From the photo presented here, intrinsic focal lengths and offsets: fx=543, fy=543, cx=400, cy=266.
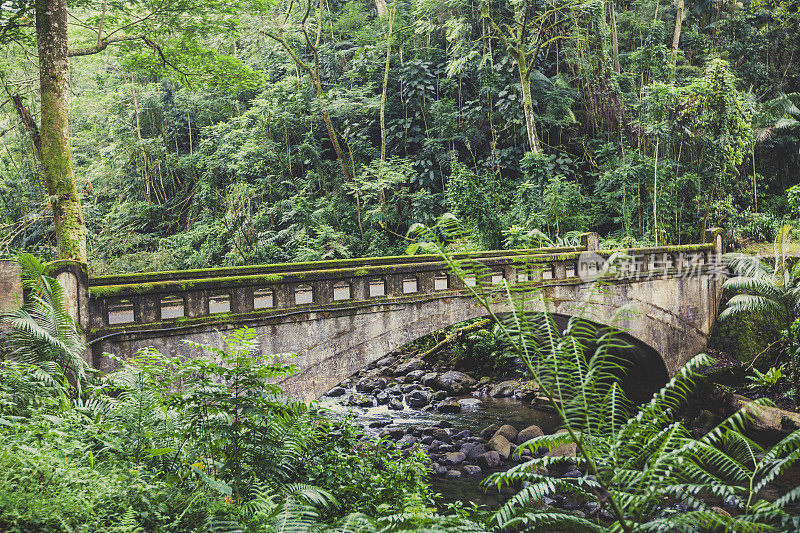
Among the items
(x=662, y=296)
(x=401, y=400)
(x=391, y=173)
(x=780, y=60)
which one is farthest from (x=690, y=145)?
(x=401, y=400)

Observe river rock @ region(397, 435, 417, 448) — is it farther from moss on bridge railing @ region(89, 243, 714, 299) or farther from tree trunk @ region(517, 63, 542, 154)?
tree trunk @ region(517, 63, 542, 154)

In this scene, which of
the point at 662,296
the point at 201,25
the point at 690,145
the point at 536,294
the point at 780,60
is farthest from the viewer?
the point at 780,60

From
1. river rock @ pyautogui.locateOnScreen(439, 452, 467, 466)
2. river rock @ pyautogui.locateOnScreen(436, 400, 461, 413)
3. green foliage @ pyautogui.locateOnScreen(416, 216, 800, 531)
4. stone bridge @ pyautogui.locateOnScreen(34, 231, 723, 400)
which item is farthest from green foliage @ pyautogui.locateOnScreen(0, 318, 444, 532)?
river rock @ pyautogui.locateOnScreen(436, 400, 461, 413)

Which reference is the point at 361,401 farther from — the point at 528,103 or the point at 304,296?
the point at 528,103

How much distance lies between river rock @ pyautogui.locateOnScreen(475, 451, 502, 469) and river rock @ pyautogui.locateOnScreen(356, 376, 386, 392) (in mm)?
5760

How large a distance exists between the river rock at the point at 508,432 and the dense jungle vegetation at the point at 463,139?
20.2ft

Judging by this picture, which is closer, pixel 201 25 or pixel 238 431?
pixel 238 431

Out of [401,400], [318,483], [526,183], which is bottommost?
[401,400]

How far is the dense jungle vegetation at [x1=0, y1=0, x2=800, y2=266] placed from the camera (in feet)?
59.8

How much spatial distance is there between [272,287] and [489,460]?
5.58 m

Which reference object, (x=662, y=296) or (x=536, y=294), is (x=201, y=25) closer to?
(x=536, y=294)

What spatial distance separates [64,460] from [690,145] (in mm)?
19211

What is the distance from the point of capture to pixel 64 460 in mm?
3889

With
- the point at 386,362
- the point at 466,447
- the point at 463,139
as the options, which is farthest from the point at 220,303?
the point at 463,139
